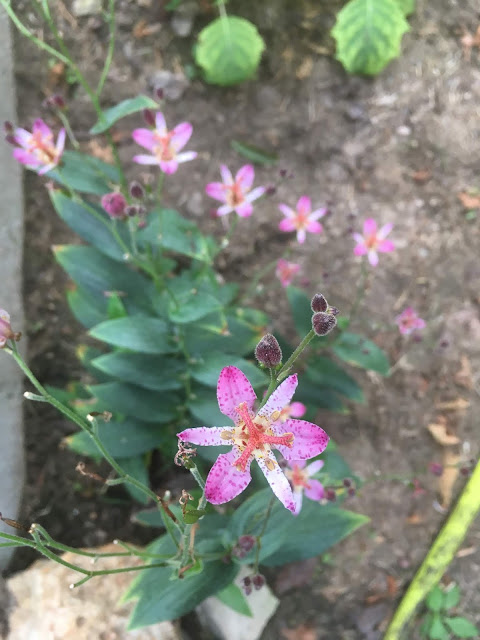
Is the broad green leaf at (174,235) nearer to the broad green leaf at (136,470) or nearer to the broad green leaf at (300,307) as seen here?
the broad green leaf at (300,307)

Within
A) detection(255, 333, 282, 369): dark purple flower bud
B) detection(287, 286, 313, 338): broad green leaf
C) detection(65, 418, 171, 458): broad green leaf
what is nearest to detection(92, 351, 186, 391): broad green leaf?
detection(65, 418, 171, 458): broad green leaf

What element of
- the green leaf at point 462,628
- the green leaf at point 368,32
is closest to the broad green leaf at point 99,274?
the green leaf at point 368,32

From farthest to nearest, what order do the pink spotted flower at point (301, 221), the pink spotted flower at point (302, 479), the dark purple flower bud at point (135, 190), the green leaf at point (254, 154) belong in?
the green leaf at point (254, 154)
the pink spotted flower at point (301, 221)
the pink spotted flower at point (302, 479)
the dark purple flower bud at point (135, 190)

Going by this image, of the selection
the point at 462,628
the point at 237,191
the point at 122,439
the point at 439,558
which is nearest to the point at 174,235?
the point at 237,191

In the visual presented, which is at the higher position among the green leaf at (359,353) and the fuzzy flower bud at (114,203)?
the fuzzy flower bud at (114,203)

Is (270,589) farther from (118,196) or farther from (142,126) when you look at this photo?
(142,126)

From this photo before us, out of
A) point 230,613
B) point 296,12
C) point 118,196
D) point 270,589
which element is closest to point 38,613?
point 230,613
